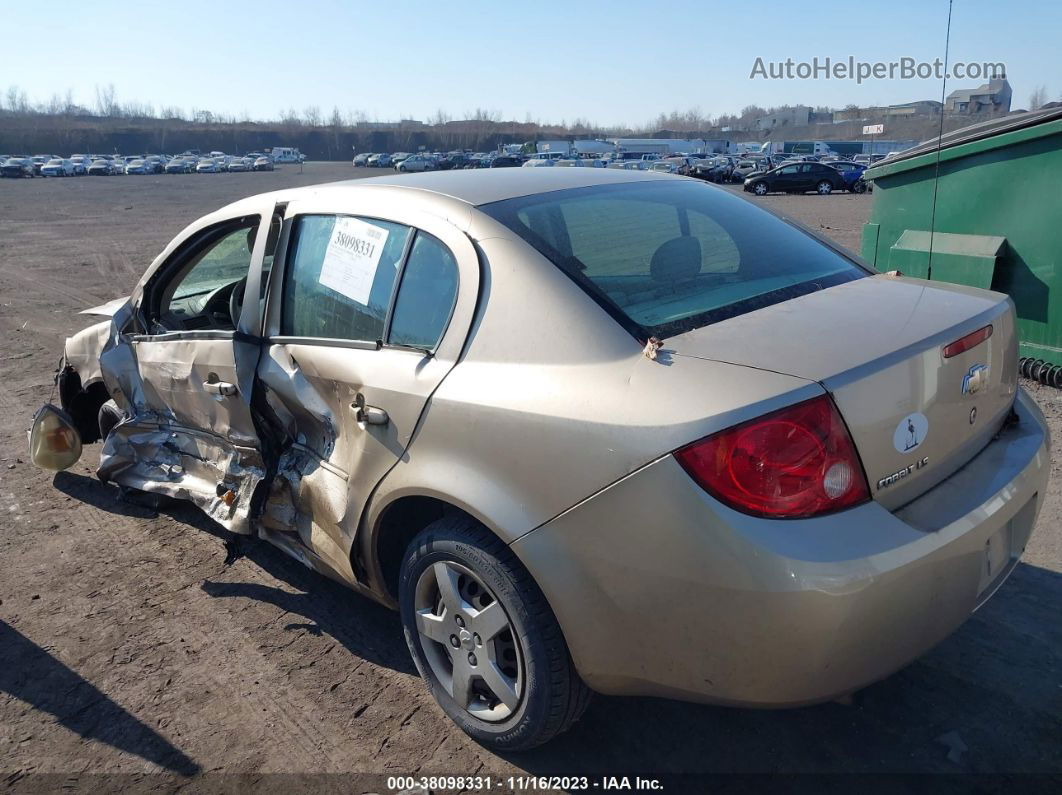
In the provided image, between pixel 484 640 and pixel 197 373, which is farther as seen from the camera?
pixel 197 373

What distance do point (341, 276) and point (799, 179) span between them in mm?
34297

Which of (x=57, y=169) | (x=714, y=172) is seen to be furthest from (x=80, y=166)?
(x=714, y=172)

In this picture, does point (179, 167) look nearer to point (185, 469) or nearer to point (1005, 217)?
point (1005, 217)

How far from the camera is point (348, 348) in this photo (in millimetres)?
2949

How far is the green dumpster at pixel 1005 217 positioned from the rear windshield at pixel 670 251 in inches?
111

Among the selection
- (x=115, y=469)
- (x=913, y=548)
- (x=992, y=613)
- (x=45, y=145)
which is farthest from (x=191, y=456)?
(x=45, y=145)

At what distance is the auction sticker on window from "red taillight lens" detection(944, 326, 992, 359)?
72.6 inches

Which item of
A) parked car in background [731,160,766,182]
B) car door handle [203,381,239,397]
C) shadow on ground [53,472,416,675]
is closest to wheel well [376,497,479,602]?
shadow on ground [53,472,416,675]

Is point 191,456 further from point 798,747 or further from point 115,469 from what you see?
point 798,747

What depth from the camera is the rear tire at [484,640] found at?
93.8 inches

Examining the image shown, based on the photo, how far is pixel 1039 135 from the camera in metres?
5.75

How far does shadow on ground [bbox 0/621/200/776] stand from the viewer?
9.20 feet

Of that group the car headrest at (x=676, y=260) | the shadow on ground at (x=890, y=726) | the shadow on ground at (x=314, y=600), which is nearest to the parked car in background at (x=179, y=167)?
the shadow on ground at (x=314, y=600)

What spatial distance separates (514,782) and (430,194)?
6.44 feet
